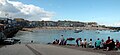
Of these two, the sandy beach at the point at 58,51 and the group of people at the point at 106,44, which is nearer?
the sandy beach at the point at 58,51

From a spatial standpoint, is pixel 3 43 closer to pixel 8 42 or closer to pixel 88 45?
pixel 8 42

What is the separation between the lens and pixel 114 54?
73.4 ft

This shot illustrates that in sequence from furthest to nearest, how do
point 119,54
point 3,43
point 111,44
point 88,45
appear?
point 3,43, point 88,45, point 111,44, point 119,54

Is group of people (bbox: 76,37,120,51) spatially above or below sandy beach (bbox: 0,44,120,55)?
above

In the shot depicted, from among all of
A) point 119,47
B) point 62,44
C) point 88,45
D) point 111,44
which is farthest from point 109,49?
point 62,44

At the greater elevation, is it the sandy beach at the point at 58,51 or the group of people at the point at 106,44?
the group of people at the point at 106,44

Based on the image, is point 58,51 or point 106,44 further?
point 58,51

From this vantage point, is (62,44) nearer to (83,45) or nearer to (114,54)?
(83,45)

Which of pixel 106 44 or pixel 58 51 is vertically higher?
pixel 106 44

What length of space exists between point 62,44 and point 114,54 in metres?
23.1

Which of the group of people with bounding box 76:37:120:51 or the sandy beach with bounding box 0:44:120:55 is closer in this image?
the sandy beach with bounding box 0:44:120:55

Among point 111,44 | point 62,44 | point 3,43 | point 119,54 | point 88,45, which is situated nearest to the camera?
point 119,54

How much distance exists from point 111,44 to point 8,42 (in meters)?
30.5

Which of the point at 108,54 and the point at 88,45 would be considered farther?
the point at 88,45
